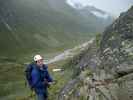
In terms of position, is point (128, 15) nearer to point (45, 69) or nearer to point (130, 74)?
point (130, 74)

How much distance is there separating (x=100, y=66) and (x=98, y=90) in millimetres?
1832

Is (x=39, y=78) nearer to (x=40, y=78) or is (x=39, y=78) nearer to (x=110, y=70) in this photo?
(x=40, y=78)

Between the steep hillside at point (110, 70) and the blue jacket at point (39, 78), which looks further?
the steep hillside at point (110, 70)

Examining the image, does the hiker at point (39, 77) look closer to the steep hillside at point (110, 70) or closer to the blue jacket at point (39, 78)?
the blue jacket at point (39, 78)

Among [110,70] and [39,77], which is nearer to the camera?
[39,77]

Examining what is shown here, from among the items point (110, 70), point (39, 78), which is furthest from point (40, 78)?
point (110, 70)

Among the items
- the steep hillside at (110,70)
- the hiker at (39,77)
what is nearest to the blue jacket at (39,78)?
the hiker at (39,77)

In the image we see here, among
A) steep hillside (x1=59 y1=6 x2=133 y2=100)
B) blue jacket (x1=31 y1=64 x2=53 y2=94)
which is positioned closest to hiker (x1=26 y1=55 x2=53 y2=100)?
blue jacket (x1=31 y1=64 x2=53 y2=94)

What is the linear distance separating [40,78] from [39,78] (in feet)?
0.31

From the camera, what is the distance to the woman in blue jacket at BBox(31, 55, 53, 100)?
17.6 m

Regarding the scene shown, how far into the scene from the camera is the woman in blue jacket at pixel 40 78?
57.7ft

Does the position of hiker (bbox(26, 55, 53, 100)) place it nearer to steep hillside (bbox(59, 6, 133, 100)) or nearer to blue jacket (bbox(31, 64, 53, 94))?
blue jacket (bbox(31, 64, 53, 94))

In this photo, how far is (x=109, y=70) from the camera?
18750 millimetres

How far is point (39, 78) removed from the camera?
58.4 ft
